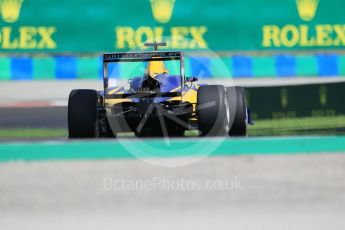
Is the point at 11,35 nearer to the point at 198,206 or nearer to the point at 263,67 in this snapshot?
the point at 263,67

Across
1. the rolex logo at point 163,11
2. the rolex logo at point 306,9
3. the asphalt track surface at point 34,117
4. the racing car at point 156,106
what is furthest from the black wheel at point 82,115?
the rolex logo at point 306,9

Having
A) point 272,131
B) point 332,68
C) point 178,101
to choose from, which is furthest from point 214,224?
point 332,68

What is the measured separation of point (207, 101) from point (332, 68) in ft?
23.5

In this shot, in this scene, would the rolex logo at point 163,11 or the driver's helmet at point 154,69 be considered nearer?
the driver's helmet at point 154,69

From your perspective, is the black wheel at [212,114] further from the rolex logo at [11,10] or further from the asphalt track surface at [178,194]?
the rolex logo at [11,10]

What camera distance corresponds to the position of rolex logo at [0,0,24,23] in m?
12.8

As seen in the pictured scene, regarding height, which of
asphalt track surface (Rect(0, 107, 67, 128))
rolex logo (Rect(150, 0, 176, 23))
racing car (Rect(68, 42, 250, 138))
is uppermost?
rolex logo (Rect(150, 0, 176, 23))

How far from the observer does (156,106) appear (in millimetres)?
7266

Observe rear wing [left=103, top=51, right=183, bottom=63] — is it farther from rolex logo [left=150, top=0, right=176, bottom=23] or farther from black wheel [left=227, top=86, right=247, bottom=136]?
rolex logo [left=150, top=0, right=176, bottom=23]

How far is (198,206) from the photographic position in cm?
422

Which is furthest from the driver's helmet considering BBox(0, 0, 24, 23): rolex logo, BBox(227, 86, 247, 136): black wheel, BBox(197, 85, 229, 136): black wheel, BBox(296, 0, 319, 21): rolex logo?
BBox(296, 0, 319, 21): rolex logo

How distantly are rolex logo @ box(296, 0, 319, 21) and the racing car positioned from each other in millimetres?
5801

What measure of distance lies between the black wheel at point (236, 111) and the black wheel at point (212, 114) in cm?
50

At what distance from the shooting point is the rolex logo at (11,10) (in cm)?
1276
